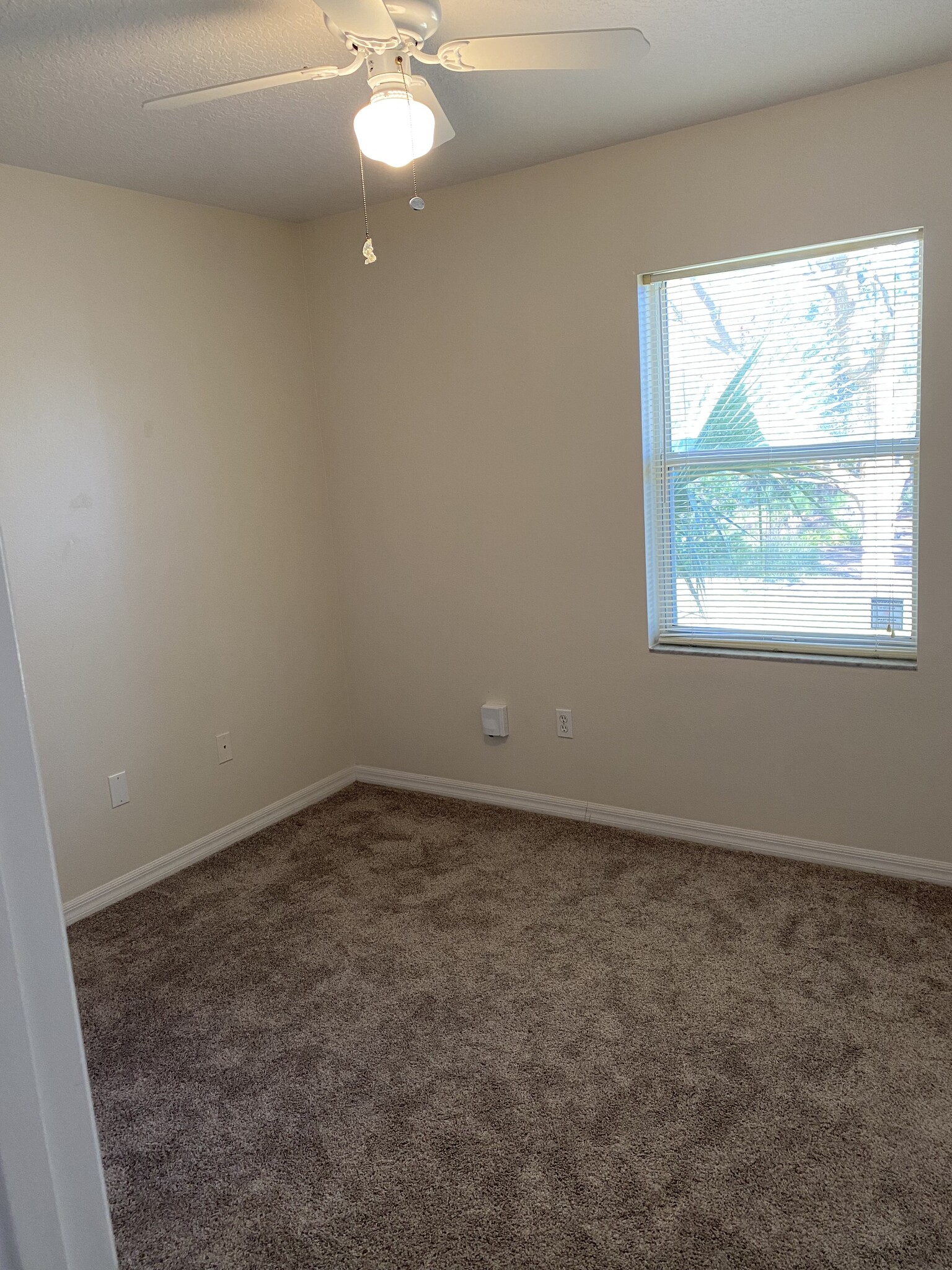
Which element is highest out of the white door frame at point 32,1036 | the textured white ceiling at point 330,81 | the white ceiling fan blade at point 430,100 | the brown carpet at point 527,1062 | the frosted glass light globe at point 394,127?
the textured white ceiling at point 330,81

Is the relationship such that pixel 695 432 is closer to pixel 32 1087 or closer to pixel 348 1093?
pixel 348 1093

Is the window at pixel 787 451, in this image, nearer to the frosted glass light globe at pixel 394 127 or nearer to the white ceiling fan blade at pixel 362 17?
the frosted glass light globe at pixel 394 127

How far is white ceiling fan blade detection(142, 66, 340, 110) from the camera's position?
6.30 ft

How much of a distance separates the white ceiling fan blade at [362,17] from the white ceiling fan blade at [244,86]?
12 cm

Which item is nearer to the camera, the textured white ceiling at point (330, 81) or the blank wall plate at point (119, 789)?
the textured white ceiling at point (330, 81)

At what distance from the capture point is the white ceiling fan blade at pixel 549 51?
1.82m

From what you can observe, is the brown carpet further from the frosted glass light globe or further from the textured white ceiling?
the textured white ceiling

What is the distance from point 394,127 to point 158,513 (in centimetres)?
186

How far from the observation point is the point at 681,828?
138 inches

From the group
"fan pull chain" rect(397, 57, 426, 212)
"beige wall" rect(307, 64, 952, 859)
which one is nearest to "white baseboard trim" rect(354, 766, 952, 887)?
"beige wall" rect(307, 64, 952, 859)

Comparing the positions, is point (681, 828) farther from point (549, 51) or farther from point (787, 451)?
point (549, 51)

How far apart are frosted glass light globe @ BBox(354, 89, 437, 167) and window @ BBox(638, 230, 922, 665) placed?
142 cm

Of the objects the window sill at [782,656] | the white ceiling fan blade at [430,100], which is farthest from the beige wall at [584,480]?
the white ceiling fan blade at [430,100]

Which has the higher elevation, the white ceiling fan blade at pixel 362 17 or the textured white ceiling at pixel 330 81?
the textured white ceiling at pixel 330 81
